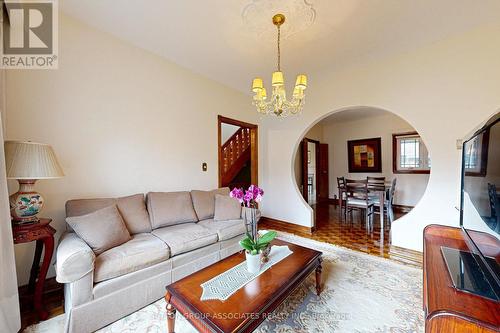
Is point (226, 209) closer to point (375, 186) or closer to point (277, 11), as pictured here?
point (277, 11)

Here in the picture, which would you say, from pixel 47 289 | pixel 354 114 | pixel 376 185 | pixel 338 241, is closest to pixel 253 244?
pixel 47 289

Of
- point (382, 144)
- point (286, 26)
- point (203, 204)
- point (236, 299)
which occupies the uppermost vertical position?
point (286, 26)

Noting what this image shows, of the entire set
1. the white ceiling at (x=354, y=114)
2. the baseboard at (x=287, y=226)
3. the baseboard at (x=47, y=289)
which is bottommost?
the baseboard at (x=287, y=226)

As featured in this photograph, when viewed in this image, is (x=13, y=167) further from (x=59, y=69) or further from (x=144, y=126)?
(x=144, y=126)

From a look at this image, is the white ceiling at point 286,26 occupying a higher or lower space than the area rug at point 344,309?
higher

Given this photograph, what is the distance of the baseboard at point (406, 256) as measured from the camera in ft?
7.94

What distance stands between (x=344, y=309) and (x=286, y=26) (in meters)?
2.85

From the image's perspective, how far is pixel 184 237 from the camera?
2.11m

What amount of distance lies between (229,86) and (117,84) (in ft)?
6.45

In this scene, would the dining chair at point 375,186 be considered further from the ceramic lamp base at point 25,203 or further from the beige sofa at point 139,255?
the ceramic lamp base at point 25,203

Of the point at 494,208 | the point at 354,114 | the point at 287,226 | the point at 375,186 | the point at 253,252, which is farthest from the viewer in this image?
the point at 354,114

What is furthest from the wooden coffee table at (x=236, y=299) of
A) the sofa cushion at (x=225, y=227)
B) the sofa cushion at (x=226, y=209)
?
the sofa cushion at (x=226, y=209)

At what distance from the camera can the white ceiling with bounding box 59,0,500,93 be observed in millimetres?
1949

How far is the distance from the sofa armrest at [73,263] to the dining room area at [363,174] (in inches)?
119
